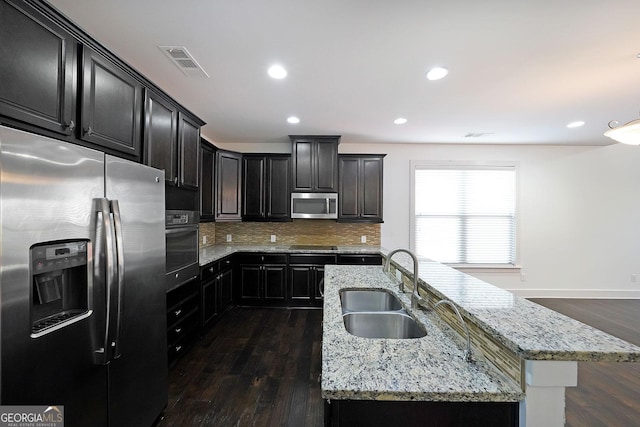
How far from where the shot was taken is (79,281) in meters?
1.26

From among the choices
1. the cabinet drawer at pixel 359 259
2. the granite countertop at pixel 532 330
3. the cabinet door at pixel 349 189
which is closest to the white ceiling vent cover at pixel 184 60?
the granite countertop at pixel 532 330

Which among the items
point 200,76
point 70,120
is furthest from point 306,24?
point 70,120

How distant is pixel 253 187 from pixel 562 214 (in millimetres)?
5465

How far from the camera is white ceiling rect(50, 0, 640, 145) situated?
162cm

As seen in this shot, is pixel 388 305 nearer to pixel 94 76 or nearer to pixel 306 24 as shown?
pixel 306 24

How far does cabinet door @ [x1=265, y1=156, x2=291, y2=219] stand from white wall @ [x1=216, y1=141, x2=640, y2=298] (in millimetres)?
527

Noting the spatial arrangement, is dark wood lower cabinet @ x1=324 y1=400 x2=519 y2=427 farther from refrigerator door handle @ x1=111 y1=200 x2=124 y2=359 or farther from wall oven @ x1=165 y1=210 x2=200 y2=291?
wall oven @ x1=165 y1=210 x2=200 y2=291

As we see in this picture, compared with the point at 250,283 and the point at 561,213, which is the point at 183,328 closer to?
the point at 250,283

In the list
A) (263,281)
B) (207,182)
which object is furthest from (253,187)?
(263,281)

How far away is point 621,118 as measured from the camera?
135 inches

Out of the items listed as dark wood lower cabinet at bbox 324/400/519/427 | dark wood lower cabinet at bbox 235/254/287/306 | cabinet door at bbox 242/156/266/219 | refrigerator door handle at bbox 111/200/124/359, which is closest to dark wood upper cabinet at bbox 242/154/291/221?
cabinet door at bbox 242/156/266/219

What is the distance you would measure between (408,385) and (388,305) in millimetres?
1234

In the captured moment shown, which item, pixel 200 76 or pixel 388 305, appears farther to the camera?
pixel 200 76

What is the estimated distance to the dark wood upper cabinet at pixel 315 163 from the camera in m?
4.27
